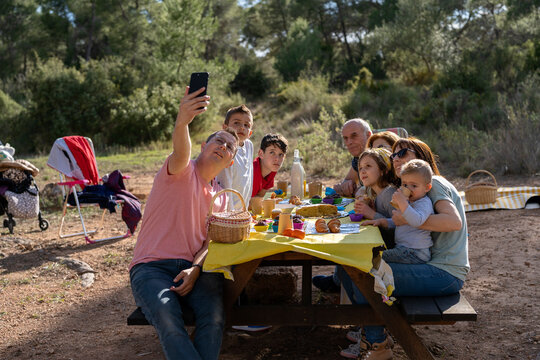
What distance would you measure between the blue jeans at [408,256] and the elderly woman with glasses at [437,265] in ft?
0.13

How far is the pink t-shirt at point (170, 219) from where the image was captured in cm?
265

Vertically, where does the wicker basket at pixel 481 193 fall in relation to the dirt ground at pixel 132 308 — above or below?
above

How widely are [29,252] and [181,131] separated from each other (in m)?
3.84

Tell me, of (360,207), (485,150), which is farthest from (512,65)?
(360,207)

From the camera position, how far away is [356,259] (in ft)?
7.89

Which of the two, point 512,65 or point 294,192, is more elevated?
point 512,65

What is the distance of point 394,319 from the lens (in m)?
2.51

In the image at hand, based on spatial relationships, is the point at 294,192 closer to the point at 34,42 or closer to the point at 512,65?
the point at 512,65

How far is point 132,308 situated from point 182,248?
1.59 m

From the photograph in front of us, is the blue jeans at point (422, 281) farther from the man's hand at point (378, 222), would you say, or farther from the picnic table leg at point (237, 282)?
the picnic table leg at point (237, 282)

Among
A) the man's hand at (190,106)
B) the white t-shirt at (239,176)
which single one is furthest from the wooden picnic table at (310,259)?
the white t-shirt at (239,176)

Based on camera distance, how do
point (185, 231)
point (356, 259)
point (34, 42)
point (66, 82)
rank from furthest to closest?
1. point (34, 42)
2. point (66, 82)
3. point (185, 231)
4. point (356, 259)

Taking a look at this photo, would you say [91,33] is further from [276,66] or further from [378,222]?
[378,222]

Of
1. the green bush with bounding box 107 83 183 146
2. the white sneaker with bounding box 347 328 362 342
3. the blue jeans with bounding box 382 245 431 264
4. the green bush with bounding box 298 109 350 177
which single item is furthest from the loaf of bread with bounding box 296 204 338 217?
the green bush with bounding box 107 83 183 146
